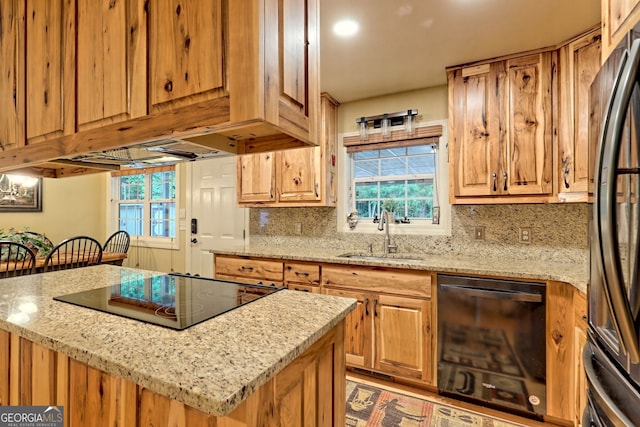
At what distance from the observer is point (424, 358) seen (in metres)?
2.14

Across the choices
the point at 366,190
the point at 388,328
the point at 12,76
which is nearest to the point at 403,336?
the point at 388,328

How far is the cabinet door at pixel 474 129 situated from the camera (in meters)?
2.21

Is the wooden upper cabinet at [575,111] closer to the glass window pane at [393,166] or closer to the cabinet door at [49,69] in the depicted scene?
the glass window pane at [393,166]

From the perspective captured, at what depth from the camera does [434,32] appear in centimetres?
193

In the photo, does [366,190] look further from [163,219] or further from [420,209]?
[163,219]

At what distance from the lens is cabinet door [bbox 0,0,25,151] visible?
1.38 m

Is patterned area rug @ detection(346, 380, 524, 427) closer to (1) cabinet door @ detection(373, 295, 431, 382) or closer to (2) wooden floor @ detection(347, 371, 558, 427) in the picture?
(2) wooden floor @ detection(347, 371, 558, 427)

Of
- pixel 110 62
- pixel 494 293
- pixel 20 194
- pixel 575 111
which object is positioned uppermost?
pixel 575 111

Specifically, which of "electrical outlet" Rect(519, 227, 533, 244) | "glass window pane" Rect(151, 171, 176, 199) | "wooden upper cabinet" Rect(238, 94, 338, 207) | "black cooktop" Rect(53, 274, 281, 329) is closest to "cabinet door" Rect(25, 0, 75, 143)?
"black cooktop" Rect(53, 274, 281, 329)

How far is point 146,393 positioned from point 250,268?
2036mm

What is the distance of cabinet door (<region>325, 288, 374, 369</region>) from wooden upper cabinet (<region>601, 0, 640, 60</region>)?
1.82 metres

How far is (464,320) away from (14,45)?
2759 mm

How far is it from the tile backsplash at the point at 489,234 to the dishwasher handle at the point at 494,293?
61 centimetres

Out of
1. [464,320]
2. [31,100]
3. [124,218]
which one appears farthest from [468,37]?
[124,218]
